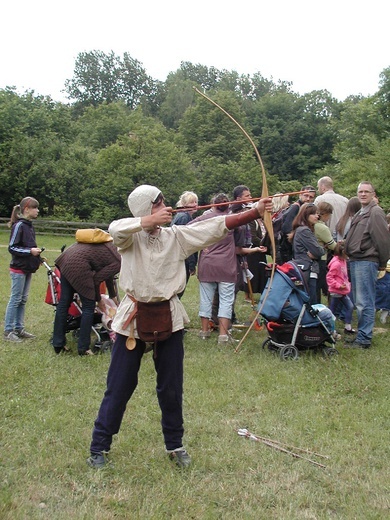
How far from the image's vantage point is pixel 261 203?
3588 mm

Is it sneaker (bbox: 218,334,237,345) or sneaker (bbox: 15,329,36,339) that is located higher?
sneaker (bbox: 218,334,237,345)

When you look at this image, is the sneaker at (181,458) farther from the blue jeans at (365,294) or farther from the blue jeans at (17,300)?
the blue jeans at (17,300)

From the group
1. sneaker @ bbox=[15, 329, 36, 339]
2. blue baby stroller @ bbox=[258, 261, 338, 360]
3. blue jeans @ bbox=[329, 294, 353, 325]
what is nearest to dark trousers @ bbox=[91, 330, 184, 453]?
blue baby stroller @ bbox=[258, 261, 338, 360]

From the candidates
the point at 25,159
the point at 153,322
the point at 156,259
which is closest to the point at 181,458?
the point at 153,322

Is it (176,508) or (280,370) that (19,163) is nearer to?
(280,370)

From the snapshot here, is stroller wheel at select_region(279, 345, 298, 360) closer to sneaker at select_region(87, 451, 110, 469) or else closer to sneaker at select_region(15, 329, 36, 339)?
sneaker at select_region(87, 451, 110, 469)

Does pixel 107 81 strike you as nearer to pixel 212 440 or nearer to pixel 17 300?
pixel 17 300

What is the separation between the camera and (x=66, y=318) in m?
6.31

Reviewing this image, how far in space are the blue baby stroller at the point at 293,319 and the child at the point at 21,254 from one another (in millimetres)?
2820

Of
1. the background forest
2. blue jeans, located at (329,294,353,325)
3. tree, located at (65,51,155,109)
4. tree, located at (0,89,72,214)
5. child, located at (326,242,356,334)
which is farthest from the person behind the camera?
tree, located at (65,51,155,109)

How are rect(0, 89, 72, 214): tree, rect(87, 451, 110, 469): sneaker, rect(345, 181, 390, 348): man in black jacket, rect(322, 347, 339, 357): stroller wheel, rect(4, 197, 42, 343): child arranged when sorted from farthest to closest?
rect(0, 89, 72, 214): tree
rect(4, 197, 42, 343): child
rect(345, 181, 390, 348): man in black jacket
rect(322, 347, 339, 357): stroller wheel
rect(87, 451, 110, 469): sneaker

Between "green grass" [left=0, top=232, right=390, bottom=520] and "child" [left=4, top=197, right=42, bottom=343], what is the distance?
76cm

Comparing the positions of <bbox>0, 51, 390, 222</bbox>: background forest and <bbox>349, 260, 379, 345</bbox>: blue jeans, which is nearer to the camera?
<bbox>349, 260, 379, 345</bbox>: blue jeans

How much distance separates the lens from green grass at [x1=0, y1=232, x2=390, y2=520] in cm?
324
